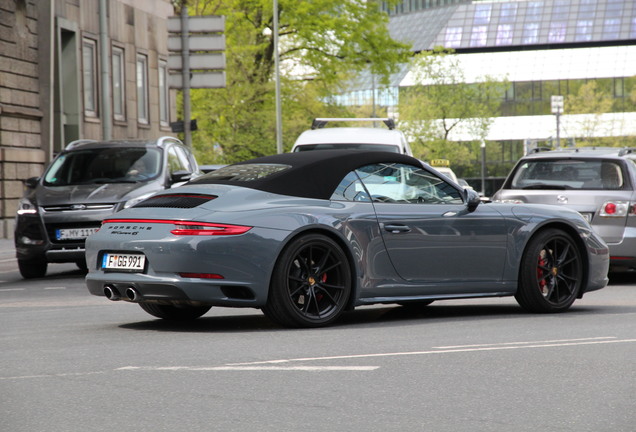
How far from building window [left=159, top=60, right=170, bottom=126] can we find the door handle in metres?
A: 31.9

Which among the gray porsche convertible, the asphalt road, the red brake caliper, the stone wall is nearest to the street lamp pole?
the stone wall

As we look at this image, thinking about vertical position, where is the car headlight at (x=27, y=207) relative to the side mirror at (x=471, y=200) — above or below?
below

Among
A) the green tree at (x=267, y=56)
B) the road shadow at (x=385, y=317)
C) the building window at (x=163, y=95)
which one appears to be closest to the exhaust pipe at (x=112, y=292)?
the road shadow at (x=385, y=317)

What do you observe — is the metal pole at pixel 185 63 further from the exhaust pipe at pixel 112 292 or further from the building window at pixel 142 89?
the exhaust pipe at pixel 112 292

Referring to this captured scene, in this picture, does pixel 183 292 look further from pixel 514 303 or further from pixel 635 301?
pixel 635 301

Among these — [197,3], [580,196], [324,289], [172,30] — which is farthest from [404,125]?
[324,289]

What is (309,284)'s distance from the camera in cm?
888

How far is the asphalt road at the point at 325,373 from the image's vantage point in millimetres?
5566

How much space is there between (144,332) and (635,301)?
5333 millimetres

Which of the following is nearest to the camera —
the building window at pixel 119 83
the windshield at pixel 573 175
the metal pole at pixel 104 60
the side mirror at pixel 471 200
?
the side mirror at pixel 471 200

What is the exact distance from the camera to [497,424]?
5.43 m

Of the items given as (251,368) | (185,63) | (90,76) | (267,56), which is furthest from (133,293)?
(267,56)

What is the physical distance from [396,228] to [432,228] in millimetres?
365

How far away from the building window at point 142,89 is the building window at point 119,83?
150 centimetres
